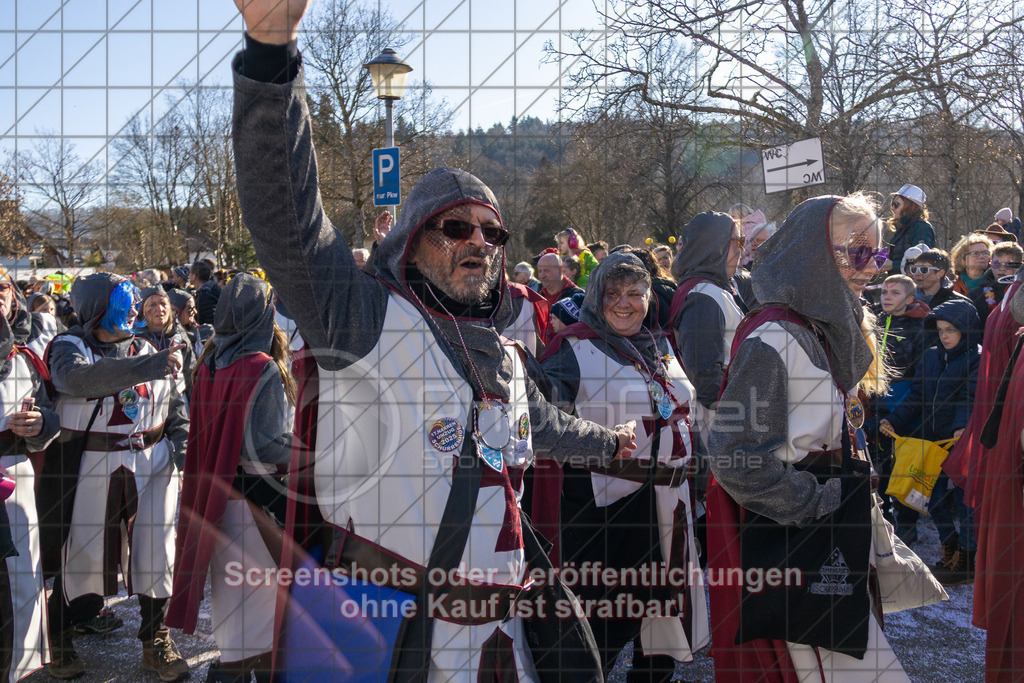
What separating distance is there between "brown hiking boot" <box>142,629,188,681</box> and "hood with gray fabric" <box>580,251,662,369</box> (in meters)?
2.49

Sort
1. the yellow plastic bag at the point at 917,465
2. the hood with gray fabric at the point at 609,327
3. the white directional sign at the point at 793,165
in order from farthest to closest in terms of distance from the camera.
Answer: the yellow plastic bag at the point at 917,465, the hood with gray fabric at the point at 609,327, the white directional sign at the point at 793,165

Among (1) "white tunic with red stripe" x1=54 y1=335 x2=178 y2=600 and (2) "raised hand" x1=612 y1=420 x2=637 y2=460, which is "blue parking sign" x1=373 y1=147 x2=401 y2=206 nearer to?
(2) "raised hand" x1=612 y1=420 x2=637 y2=460

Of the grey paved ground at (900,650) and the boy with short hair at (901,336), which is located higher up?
the boy with short hair at (901,336)

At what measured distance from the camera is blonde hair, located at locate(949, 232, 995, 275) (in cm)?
605

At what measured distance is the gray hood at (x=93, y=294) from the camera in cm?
404

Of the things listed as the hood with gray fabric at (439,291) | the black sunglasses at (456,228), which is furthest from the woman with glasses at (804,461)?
the black sunglasses at (456,228)

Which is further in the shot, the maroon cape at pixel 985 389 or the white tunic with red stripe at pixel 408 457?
the maroon cape at pixel 985 389

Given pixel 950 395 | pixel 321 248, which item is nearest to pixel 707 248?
pixel 950 395

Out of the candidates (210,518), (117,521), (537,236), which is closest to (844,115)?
(537,236)

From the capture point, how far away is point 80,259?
2.92m

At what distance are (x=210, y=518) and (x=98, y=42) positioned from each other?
200 centimetres

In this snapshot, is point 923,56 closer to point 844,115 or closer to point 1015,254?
point 844,115

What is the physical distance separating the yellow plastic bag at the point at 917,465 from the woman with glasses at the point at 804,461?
108 inches

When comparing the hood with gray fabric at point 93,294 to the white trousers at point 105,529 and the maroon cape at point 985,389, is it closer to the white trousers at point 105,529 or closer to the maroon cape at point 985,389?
the white trousers at point 105,529
